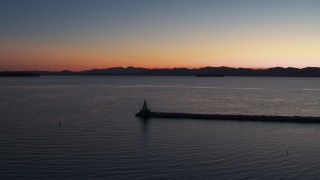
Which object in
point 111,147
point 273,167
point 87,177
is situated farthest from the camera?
point 111,147

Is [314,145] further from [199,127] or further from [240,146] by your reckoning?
[199,127]

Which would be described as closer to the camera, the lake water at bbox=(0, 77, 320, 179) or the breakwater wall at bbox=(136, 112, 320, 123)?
the lake water at bbox=(0, 77, 320, 179)

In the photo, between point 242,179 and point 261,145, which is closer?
point 242,179

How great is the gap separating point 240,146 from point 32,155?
13.6 m

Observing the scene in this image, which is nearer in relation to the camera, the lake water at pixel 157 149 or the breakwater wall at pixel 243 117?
the lake water at pixel 157 149

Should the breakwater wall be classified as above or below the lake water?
above

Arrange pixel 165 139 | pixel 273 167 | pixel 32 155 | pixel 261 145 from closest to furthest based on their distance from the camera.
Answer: pixel 273 167, pixel 32 155, pixel 261 145, pixel 165 139

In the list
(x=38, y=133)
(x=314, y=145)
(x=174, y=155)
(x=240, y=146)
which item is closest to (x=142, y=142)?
(x=174, y=155)

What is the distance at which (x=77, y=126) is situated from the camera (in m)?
35.8

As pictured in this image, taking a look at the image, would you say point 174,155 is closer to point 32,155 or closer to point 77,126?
point 32,155

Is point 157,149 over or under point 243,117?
under

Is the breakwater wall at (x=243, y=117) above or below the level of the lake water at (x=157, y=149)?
above

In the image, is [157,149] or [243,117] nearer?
[157,149]

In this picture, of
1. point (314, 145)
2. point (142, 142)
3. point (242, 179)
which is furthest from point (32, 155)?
point (314, 145)
